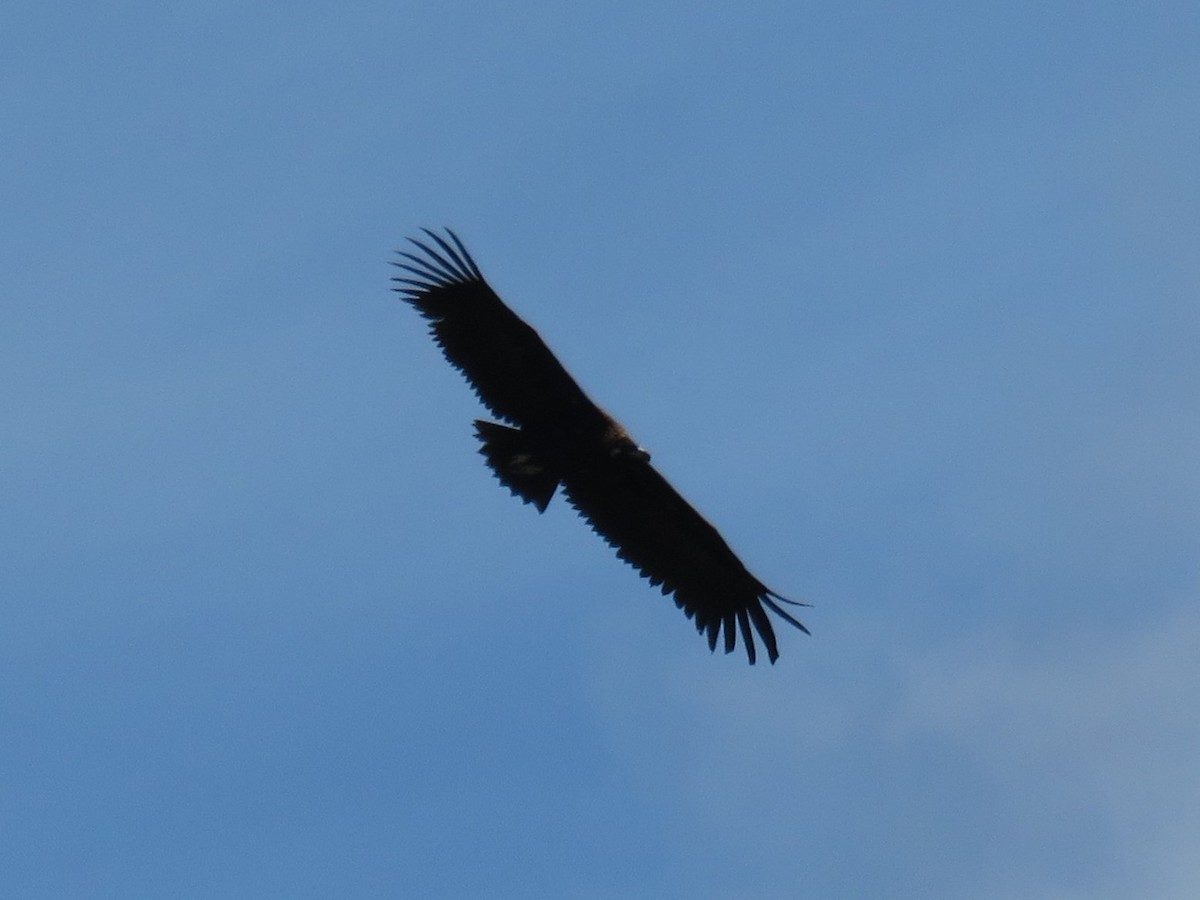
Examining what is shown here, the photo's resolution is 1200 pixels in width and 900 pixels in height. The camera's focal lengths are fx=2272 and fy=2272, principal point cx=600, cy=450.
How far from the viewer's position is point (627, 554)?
23281mm

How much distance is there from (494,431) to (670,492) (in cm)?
198

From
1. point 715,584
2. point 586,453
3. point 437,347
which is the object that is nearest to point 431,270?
point 437,347

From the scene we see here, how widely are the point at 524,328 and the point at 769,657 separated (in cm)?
441

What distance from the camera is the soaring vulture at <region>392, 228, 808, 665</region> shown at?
2186 cm

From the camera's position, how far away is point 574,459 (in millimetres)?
22391

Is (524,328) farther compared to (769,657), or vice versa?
(769,657)

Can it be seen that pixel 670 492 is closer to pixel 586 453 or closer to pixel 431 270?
pixel 586 453

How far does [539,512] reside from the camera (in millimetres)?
22344

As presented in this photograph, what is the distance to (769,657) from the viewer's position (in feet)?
76.4

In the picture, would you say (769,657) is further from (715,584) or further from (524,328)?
(524,328)

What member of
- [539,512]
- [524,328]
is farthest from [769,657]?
[524,328]

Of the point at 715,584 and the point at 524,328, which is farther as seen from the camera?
the point at 715,584

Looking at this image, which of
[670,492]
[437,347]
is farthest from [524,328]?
[670,492]

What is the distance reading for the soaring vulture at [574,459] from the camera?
21.9 m
